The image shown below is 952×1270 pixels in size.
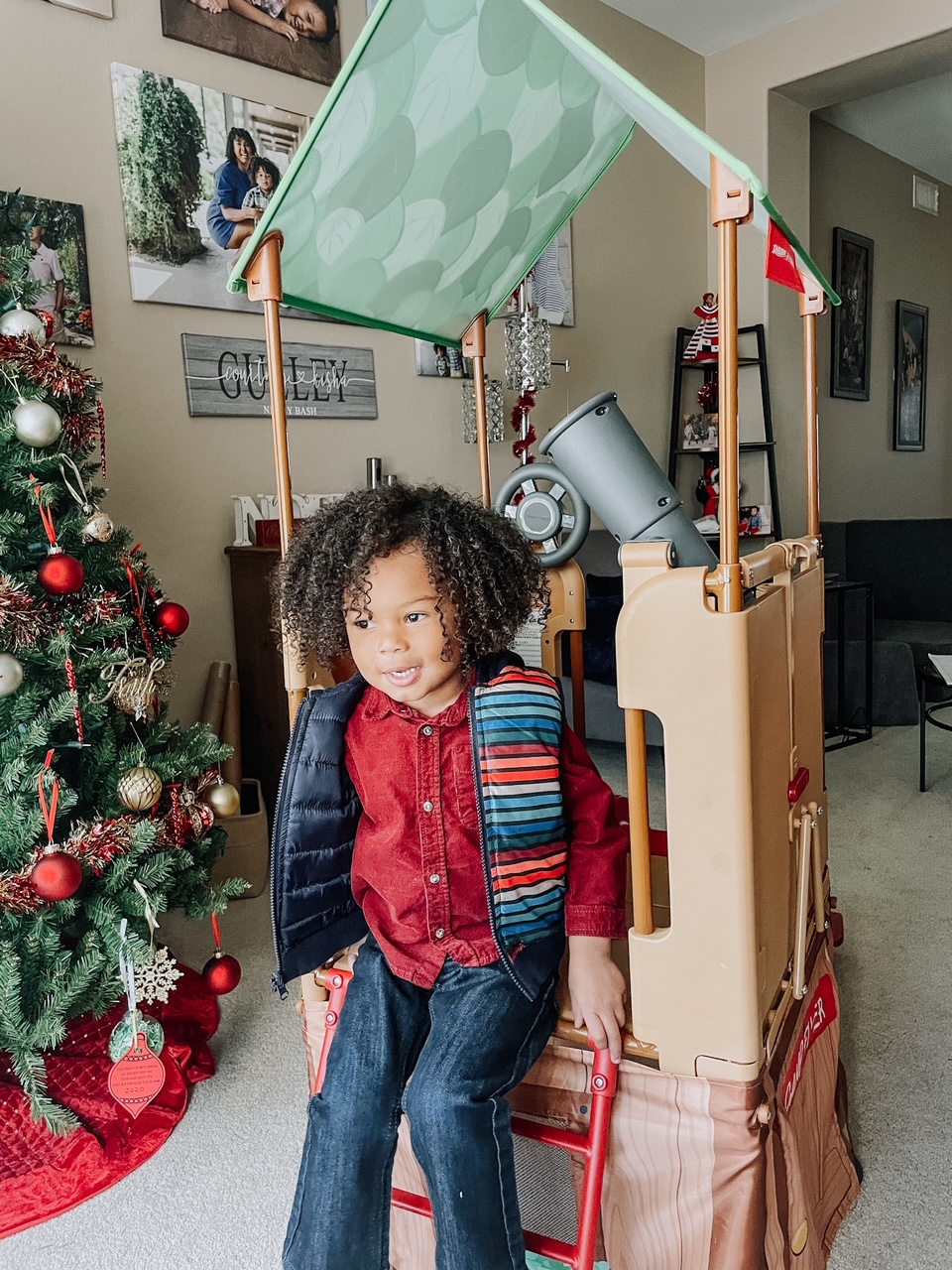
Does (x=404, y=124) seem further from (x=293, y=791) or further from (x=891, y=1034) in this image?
(x=891, y=1034)

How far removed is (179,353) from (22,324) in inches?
43.1

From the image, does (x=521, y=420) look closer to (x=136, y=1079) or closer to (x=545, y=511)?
(x=545, y=511)

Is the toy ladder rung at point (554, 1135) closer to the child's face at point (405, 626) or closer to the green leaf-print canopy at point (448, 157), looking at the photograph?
the child's face at point (405, 626)

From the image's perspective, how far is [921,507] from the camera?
6062 millimetres

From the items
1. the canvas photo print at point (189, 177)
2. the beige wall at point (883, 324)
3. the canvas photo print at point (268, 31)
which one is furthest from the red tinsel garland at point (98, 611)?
the beige wall at point (883, 324)

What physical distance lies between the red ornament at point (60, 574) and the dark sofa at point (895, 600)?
9.80ft

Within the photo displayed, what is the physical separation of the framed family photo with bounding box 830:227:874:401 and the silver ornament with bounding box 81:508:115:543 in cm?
436

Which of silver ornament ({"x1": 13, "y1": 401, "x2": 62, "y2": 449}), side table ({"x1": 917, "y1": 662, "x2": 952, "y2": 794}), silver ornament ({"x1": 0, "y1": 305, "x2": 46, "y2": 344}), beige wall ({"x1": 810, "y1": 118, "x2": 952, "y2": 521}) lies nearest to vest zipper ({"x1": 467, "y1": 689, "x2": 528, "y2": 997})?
silver ornament ({"x1": 13, "y1": 401, "x2": 62, "y2": 449})

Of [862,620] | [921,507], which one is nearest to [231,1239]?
[862,620]

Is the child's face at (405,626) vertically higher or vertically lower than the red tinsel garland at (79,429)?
lower

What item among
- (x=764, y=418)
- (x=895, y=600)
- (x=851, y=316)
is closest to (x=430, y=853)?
(x=764, y=418)

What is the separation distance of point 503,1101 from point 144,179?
8.10 feet

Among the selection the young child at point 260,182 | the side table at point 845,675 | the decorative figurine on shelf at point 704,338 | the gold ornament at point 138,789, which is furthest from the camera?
the decorative figurine on shelf at point 704,338

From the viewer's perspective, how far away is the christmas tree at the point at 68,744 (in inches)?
60.2
